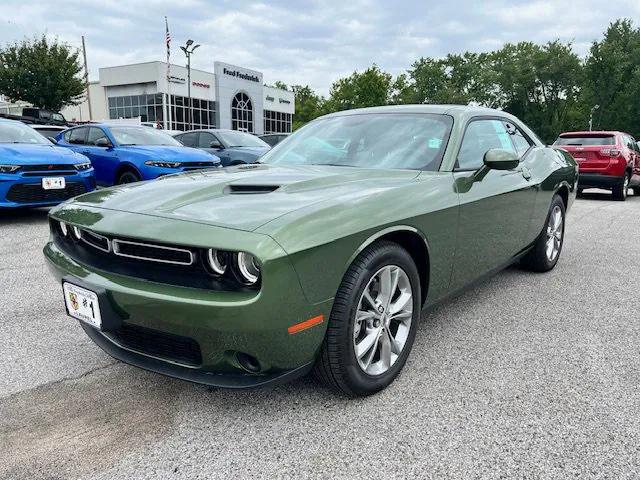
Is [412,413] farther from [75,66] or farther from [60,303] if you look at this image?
[75,66]

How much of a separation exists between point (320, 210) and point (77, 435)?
1331 millimetres

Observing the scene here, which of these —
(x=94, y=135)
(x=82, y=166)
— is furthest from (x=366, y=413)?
(x=94, y=135)

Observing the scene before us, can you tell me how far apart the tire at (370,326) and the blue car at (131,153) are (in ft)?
19.8

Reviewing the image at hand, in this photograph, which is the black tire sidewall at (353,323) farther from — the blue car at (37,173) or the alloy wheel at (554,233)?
the blue car at (37,173)

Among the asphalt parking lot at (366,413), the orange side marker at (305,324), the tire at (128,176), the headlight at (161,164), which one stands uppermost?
the headlight at (161,164)

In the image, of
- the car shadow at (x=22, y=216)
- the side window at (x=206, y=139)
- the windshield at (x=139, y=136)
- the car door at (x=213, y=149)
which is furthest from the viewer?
the side window at (x=206, y=139)

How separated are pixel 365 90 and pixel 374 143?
62462 millimetres

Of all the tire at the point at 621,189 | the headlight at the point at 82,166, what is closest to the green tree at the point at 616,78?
the tire at the point at 621,189

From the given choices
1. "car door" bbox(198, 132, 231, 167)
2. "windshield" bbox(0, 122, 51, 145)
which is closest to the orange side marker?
"windshield" bbox(0, 122, 51, 145)

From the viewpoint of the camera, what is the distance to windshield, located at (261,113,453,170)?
299 cm

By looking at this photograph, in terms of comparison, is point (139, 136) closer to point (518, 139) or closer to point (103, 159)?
point (103, 159)

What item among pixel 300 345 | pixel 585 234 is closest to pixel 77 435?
pixel 300 345

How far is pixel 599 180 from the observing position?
10.8 meters

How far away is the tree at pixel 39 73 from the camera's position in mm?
28391
